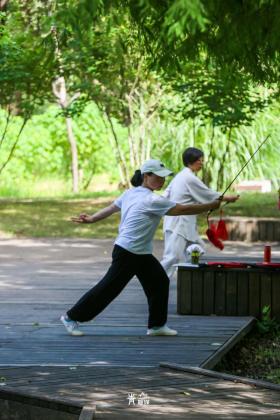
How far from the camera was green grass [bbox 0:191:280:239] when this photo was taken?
79.8ft

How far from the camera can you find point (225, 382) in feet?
28.7

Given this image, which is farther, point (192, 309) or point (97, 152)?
point (97, 152)

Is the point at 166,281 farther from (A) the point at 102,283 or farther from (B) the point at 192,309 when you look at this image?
Answer: (B) the point at 192,309

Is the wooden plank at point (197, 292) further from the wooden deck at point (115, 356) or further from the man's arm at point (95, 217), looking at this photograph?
the man's arm at point (95, 217)

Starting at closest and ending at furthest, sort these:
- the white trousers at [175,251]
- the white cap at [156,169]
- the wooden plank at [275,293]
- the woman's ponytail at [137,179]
Answer: the white cap at [156,169]
the woman's ponytail at [137,179]
the wooden plank at [275,293]
the white trousers at [175,251]

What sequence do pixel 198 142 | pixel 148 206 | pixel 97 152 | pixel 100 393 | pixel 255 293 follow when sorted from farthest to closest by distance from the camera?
pixel 97 152
pixel 198 142
pixel 255 293
pixel 148 206
pixel 100 393

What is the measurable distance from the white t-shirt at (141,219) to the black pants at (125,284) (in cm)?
8

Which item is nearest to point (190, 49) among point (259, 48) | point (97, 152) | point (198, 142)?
point (259, 48)

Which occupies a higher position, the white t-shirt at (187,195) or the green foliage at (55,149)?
the green foliage at (55,149)

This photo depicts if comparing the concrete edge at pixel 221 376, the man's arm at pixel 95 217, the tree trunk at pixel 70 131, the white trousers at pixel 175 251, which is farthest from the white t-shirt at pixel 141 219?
the tree trunk at pixel 70 131

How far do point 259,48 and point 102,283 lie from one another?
2892mm

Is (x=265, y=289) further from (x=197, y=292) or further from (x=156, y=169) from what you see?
(x=156, y=169)

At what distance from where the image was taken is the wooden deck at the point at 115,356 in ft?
26.4

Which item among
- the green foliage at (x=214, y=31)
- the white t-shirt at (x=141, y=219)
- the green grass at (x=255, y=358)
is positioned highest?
the green foliage at (x=214, y=31)
